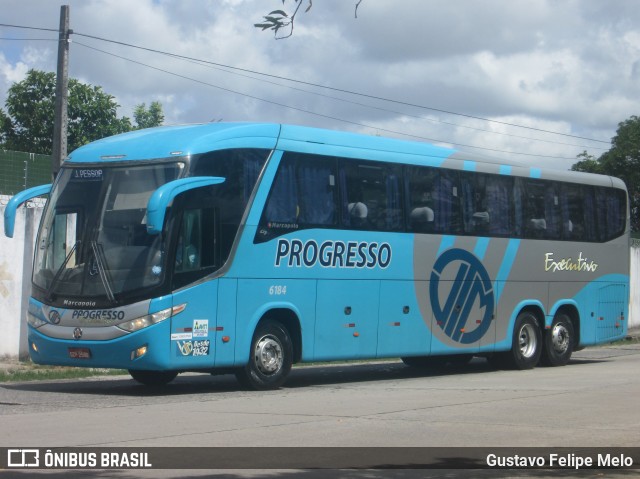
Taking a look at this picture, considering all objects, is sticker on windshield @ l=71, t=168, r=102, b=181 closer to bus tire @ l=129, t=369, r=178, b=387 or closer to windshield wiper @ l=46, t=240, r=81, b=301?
windshield wiper @ l=46, t=240, r=81, b=301

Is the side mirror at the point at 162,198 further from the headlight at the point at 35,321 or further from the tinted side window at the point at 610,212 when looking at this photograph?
the tinted side window at the point at 610,212

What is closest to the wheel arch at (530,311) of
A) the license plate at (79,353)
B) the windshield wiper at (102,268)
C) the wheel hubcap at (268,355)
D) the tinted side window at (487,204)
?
the tinted side window at (487,204)

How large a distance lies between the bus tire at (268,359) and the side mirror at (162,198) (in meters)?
2.49

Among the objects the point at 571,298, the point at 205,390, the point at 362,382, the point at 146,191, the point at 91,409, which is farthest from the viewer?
the point at 571,298

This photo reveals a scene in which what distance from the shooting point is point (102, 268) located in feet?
47.6

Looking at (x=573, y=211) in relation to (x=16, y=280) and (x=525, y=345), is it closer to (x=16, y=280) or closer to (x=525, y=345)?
(x=525, y=345)

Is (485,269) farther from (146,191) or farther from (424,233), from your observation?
(146,191)

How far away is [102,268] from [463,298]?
720 centimetres

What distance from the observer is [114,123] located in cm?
5144

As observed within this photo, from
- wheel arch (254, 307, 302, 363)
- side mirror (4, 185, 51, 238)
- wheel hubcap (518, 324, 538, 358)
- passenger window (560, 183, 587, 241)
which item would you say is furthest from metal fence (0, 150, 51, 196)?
passenger window (560, 183, 587, 241)

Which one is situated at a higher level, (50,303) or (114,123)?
(114,123)

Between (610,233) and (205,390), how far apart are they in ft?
34.1

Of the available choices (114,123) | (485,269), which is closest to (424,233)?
(485,269)

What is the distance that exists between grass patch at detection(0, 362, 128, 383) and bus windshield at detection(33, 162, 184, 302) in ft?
9.91
